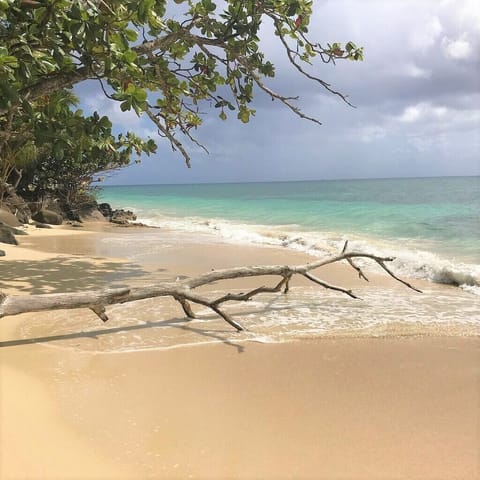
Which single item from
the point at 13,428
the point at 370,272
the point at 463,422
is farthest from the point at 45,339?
the point at 370,272

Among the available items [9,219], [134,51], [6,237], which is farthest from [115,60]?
[9,219]

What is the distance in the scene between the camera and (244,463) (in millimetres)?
2682

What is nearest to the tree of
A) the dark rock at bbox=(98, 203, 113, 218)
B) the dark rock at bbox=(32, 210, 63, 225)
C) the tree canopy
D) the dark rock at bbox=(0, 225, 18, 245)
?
the tree canopy

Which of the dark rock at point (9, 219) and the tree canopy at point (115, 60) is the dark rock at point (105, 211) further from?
the tree canopy at point (115, 60)

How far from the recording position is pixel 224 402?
11.2 ft

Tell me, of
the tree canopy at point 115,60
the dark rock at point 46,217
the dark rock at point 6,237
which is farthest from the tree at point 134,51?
the dark rock at point 46,217

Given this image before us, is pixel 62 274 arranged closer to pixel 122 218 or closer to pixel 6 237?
pixel 6 237

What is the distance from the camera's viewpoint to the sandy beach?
269 centimetres

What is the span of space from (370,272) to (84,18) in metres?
6.42

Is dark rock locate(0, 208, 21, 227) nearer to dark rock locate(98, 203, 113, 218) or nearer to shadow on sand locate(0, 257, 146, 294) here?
shadow on sand locate(0, 257, 146, 294)

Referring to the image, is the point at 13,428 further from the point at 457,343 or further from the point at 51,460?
the point at 457,343

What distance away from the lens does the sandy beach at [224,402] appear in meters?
2.69

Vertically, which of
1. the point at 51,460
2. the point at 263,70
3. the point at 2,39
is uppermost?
the point at 263,70

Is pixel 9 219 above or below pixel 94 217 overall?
above
